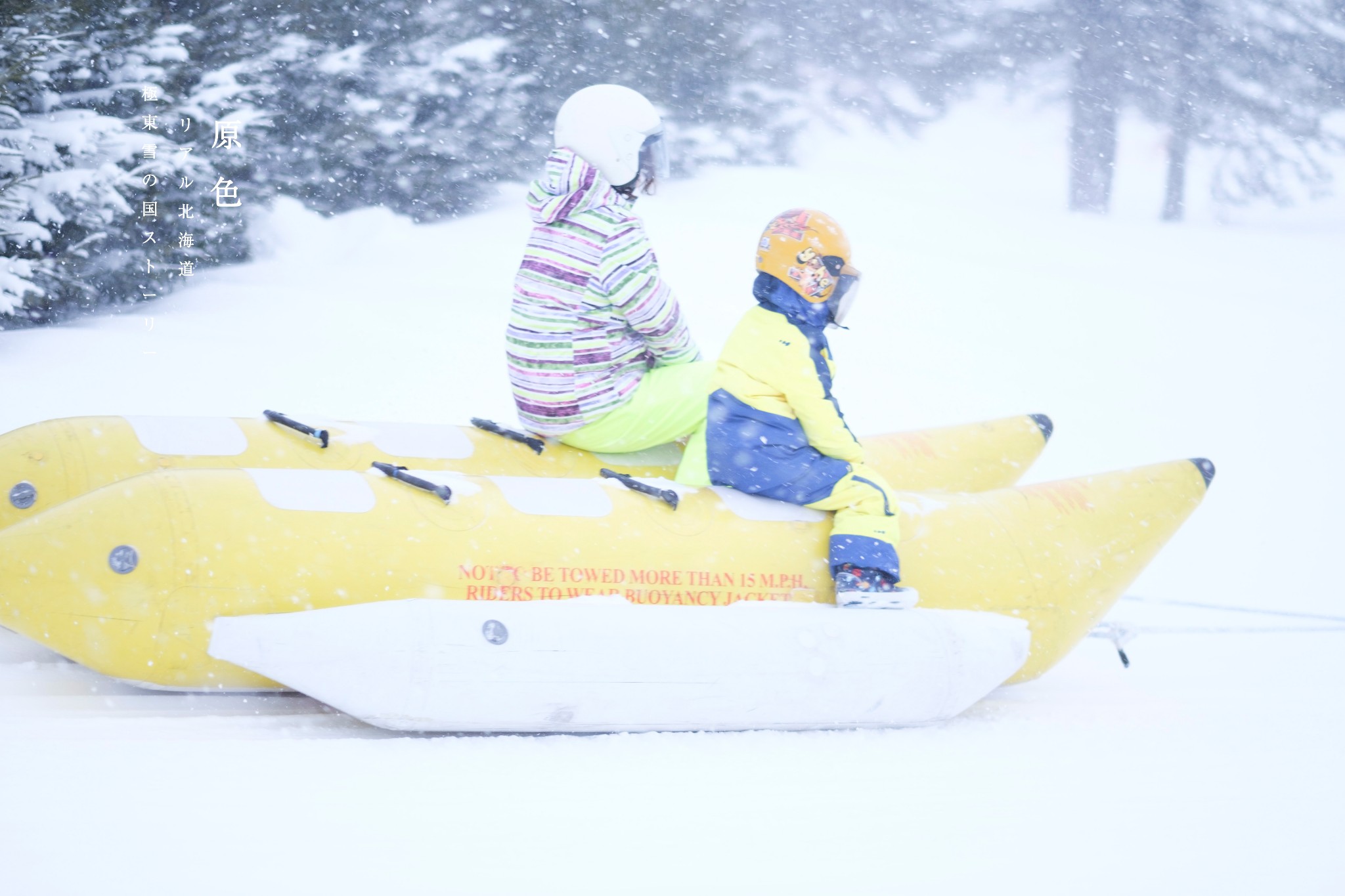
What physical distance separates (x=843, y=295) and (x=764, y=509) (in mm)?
666

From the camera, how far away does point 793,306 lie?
3.67m

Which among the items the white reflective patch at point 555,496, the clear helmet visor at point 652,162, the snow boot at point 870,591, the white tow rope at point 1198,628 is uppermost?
the clear helmet visor at point 652,162

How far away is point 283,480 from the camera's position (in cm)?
325

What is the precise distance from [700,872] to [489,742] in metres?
0.86

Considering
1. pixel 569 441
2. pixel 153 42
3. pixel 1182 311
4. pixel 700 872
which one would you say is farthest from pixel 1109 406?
pixel 700 872

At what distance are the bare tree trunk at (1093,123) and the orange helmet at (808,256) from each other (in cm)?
1208

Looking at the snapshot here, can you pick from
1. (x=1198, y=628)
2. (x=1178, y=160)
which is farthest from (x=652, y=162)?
(x=1178, y=160)

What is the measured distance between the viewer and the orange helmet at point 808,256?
3668 mm

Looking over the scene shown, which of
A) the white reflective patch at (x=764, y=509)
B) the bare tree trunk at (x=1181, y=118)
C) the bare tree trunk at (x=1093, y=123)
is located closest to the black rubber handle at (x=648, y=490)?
the white reflective patch at (x=764, y=509)

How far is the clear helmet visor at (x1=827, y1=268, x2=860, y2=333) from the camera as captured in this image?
370cm

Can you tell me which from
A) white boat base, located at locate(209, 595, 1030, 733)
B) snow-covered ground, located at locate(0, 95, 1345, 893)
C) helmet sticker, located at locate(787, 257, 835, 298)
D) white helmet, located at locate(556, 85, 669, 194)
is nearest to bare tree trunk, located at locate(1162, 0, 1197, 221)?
snow-covered ground, located at locate(0, 95, 1345, 893)

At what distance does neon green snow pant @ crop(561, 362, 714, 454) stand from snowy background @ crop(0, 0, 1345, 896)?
1166mm

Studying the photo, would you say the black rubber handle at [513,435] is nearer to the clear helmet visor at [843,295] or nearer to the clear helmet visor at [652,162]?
the clear helmet visor at [652,162]

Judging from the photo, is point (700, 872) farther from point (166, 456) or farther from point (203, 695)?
point (166, 456)
